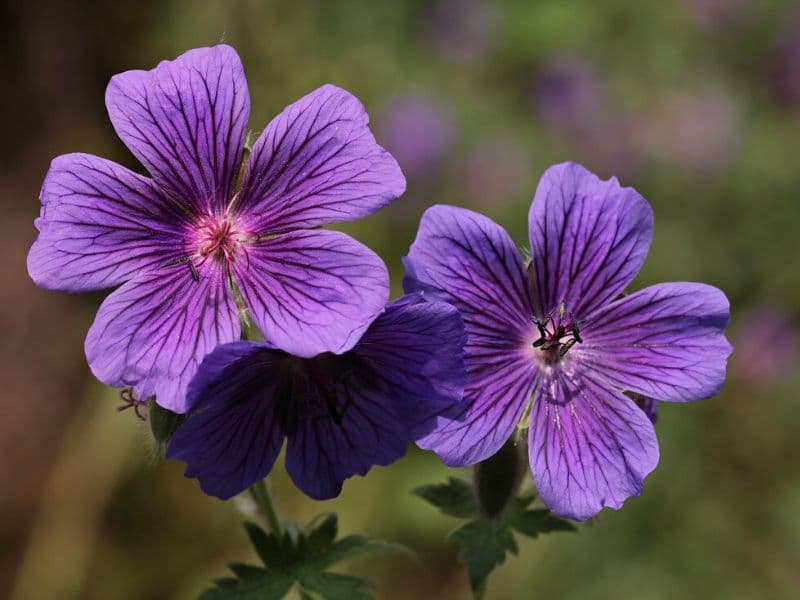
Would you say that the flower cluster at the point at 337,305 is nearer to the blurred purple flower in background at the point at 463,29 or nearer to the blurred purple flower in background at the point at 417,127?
the blurred purple flower in background at the point at 417,127

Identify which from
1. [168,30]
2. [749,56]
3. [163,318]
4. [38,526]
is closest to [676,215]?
[749,56]

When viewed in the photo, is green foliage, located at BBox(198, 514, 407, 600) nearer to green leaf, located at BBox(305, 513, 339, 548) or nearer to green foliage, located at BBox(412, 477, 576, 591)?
green leaf, located at BBox(305, 513, 339, 548)

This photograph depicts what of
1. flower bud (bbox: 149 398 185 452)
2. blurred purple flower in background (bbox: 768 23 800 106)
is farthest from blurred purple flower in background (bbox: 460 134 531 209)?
flower bud (bbox: 149 398 185 452)

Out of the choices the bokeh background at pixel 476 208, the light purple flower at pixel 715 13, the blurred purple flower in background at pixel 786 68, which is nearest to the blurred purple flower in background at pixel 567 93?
the bokeh background at pixel 476 208

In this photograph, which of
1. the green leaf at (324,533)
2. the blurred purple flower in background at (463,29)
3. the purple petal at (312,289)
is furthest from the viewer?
the blurred purple flower in background at (463,29)

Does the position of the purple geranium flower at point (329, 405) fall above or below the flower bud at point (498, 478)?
above

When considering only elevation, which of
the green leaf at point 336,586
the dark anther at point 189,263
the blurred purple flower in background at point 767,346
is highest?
the dark anther at point 189,263

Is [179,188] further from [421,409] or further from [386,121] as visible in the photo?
[386,121]
